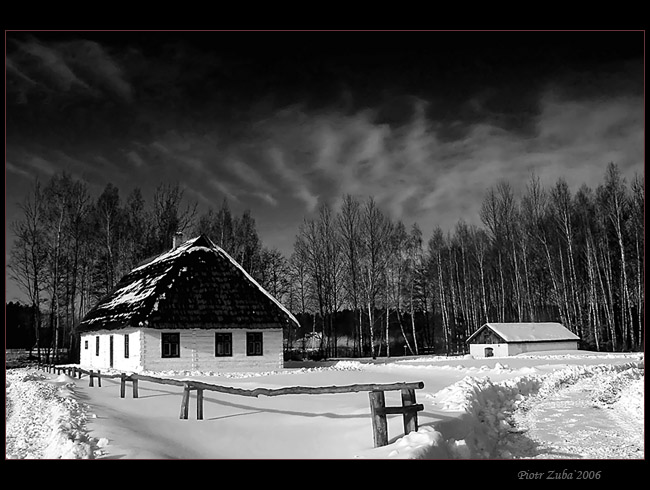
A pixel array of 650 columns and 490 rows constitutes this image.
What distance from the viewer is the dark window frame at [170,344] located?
25748mm

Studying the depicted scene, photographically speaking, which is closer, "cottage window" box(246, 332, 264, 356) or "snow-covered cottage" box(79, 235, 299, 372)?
"snow-covered cottage" box(79, 235, 299, 372)

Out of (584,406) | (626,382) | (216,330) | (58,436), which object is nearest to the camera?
(58,436)

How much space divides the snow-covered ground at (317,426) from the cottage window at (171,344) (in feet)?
26.5

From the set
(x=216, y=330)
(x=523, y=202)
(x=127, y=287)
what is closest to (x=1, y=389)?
(x=216, y=330)

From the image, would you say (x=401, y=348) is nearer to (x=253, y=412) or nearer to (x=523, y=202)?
(x=523, y=202)

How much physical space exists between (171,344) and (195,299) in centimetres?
242

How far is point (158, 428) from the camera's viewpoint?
33.6 feet

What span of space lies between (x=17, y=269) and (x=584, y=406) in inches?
1320

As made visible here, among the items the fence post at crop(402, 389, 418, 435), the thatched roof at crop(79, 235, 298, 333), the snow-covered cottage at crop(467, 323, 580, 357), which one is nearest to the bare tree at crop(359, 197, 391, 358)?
the snow-covered cottage at crop(467, 323, 580, 357)

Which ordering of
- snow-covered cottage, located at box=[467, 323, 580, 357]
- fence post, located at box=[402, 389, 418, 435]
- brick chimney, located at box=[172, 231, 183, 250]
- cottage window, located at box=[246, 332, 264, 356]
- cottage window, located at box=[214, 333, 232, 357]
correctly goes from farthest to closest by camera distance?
1. snow-covered cottage, located at box=[467, 323, 580, 357]
2. brick chimney, located at box=[172, 231, 183, 250]
3. cottage window, located at box=[246, 332, 264, 356]
4. cottage window, located at box=[214, 333, 232, 357]
5. fence post, located at box=[402, 389, 418, 435]

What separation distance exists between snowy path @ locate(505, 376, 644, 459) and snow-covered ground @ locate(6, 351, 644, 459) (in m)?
0.02

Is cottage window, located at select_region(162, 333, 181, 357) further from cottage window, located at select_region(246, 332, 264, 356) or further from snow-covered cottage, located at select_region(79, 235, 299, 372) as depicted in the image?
cottage window, located at select_region(246, 332, 264, 356)

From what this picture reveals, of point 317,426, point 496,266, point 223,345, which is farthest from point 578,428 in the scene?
point 496,266

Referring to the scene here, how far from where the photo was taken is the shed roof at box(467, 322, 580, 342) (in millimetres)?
42281
